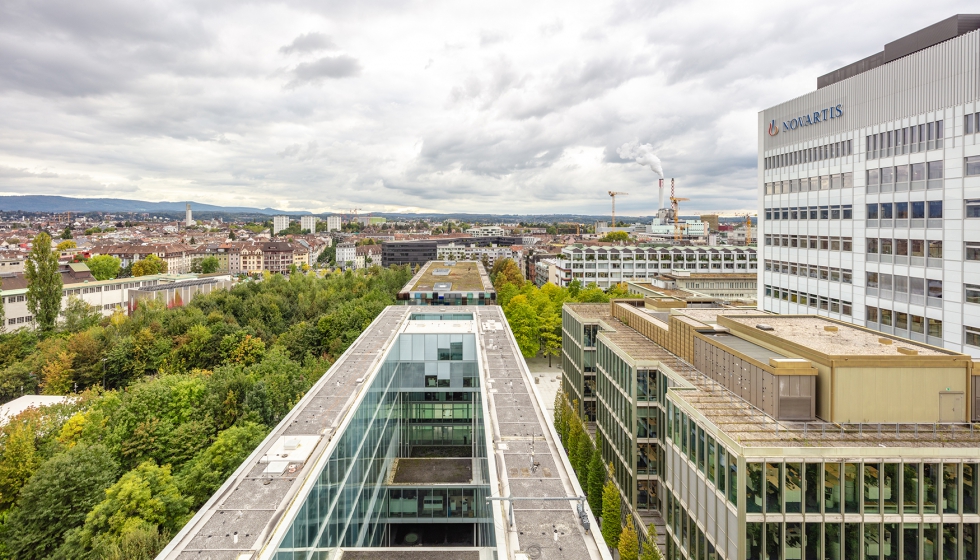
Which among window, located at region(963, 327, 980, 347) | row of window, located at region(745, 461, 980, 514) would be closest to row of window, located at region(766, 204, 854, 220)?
window, located at region(963, 327, 980, 347)

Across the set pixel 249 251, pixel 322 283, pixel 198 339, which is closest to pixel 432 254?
pixel 249 251

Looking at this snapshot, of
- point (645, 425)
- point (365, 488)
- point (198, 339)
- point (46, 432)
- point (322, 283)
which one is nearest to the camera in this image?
point (365, 488)

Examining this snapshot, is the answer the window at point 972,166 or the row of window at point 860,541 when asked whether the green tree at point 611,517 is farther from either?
the window at point 972,166

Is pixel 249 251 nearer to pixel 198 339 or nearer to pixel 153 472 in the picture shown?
pixel 198 339

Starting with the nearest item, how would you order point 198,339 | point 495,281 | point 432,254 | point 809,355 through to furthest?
point 809,355 → point 198,339 → point 495,281 → point 432,254

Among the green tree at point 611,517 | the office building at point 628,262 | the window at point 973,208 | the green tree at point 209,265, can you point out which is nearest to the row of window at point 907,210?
the window at point 973,208

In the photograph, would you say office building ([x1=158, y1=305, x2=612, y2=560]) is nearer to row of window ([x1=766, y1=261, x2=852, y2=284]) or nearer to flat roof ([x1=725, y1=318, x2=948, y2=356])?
flat roof ([x1=725, y1=318, x2=948, y2=356])

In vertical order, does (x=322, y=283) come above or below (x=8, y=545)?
above
